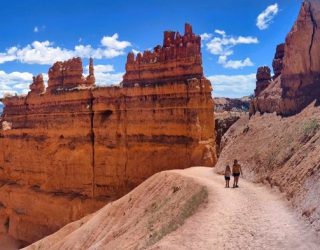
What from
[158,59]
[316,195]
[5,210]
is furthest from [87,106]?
[316,195]

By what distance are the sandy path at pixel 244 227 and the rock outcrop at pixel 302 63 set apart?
8.48m

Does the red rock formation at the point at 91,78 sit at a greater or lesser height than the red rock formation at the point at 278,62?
lesser

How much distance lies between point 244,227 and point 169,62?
23.5m

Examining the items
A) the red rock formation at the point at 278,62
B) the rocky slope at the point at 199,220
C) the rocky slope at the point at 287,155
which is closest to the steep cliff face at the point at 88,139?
the rocky slope at the point at 287,155

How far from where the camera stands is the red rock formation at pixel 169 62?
35688 millimetres

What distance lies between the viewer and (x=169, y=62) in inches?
1438

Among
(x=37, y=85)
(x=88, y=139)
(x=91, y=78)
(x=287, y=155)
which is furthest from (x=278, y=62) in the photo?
(x=287, y=155)

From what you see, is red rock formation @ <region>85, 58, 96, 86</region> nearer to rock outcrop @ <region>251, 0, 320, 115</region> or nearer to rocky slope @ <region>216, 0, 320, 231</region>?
rocky slope @ <region>216, 0, 320, 231</region>

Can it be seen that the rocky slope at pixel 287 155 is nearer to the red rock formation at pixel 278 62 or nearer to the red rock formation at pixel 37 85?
the red rock formation at pixel 278 62

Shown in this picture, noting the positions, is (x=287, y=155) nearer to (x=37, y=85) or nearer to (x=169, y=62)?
(x=169, y=62)

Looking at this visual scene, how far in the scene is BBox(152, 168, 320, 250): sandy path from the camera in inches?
515

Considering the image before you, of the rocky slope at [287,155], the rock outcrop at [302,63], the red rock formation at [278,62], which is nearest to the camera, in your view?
the rocky slope at [287,155]

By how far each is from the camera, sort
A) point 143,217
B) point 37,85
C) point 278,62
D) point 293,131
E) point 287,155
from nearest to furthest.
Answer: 1. point 287,155
2. point 293,131
3. point 143,217
4. point 37,85
5. point 278,62

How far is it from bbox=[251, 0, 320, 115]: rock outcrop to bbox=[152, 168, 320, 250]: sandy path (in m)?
8.48
